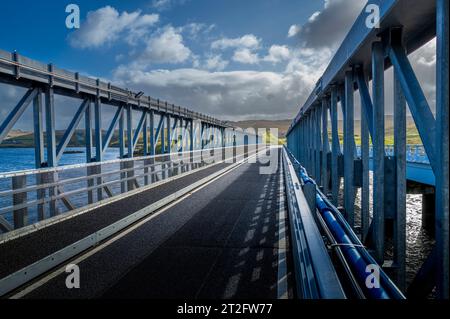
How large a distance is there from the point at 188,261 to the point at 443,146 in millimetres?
3743

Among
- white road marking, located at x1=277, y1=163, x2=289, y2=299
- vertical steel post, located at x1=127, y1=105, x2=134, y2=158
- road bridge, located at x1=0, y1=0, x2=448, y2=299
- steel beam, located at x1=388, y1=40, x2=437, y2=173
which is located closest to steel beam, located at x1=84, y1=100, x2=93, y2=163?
road bridge, located at x1=0, y1=0, x2=448, y2=299

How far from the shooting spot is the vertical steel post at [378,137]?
4879 mm

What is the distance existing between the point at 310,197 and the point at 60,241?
4.31 metres

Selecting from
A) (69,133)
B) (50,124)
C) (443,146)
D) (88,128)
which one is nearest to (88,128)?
(88,128)

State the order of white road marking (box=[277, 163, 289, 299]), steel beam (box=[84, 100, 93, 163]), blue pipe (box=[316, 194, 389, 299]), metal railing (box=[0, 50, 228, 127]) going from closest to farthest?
blue pipe (box=[316, 194, 389, 299]) → white road marking (box=[277, 163, 289, 299]) → metal railing (box=[0, 50, 228, 127]) → steel beam (box=[84, 100, 93, 163])

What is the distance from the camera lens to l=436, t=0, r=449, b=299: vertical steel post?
9.37ft

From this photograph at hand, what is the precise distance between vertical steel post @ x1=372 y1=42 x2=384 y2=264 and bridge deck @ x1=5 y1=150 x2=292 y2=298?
1.59m

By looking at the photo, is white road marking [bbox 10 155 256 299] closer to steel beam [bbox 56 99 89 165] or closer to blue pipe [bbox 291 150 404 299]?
steel beam [bbox 56 99 89 165]

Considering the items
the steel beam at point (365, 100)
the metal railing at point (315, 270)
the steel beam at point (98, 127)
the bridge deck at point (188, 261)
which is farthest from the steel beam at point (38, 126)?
the steel beam at point (365, 100)

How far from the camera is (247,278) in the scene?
14.8 ft

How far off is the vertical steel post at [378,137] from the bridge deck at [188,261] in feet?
5.22

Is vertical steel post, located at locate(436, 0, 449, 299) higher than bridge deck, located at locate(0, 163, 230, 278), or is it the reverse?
vertical steel post, located at locate(436, 0, 449, 299)
